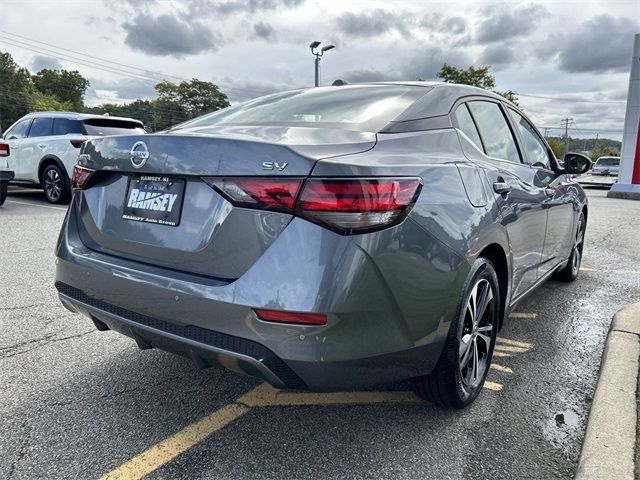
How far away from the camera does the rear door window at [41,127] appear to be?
10044mm

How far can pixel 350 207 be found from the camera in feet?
6.17

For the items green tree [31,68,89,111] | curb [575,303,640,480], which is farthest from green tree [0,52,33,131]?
curb [575,303,640,480]

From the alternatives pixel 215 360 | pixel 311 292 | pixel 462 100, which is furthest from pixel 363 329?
pixel 462 100

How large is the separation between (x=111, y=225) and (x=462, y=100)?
1997 millimetres

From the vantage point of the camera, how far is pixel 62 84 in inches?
3152

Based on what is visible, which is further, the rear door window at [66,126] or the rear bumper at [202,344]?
the rear door window at [66,126]

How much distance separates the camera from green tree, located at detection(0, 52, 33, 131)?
2450 inches

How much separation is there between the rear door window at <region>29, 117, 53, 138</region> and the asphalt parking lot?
7.37m

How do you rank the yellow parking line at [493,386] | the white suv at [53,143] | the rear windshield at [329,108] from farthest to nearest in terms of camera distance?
the white suv at [53,143]
the yellow parking line at [493,386]
the rear windshield at [329,108]

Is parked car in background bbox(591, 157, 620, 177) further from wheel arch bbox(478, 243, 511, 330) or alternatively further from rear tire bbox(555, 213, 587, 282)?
wheel arch bbox(478, 243, 511, 330)

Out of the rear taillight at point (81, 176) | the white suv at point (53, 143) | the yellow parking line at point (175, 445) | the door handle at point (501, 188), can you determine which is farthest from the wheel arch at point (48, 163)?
the door handle at point (501, 188)

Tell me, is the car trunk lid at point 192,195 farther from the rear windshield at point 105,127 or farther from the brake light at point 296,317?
the rear windshield at point 105,127

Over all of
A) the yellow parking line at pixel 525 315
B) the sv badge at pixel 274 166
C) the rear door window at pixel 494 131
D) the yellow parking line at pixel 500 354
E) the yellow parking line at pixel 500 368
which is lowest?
the yellow parking line at pixel 525 315

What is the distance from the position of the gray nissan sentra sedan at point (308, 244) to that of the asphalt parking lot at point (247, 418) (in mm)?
276
